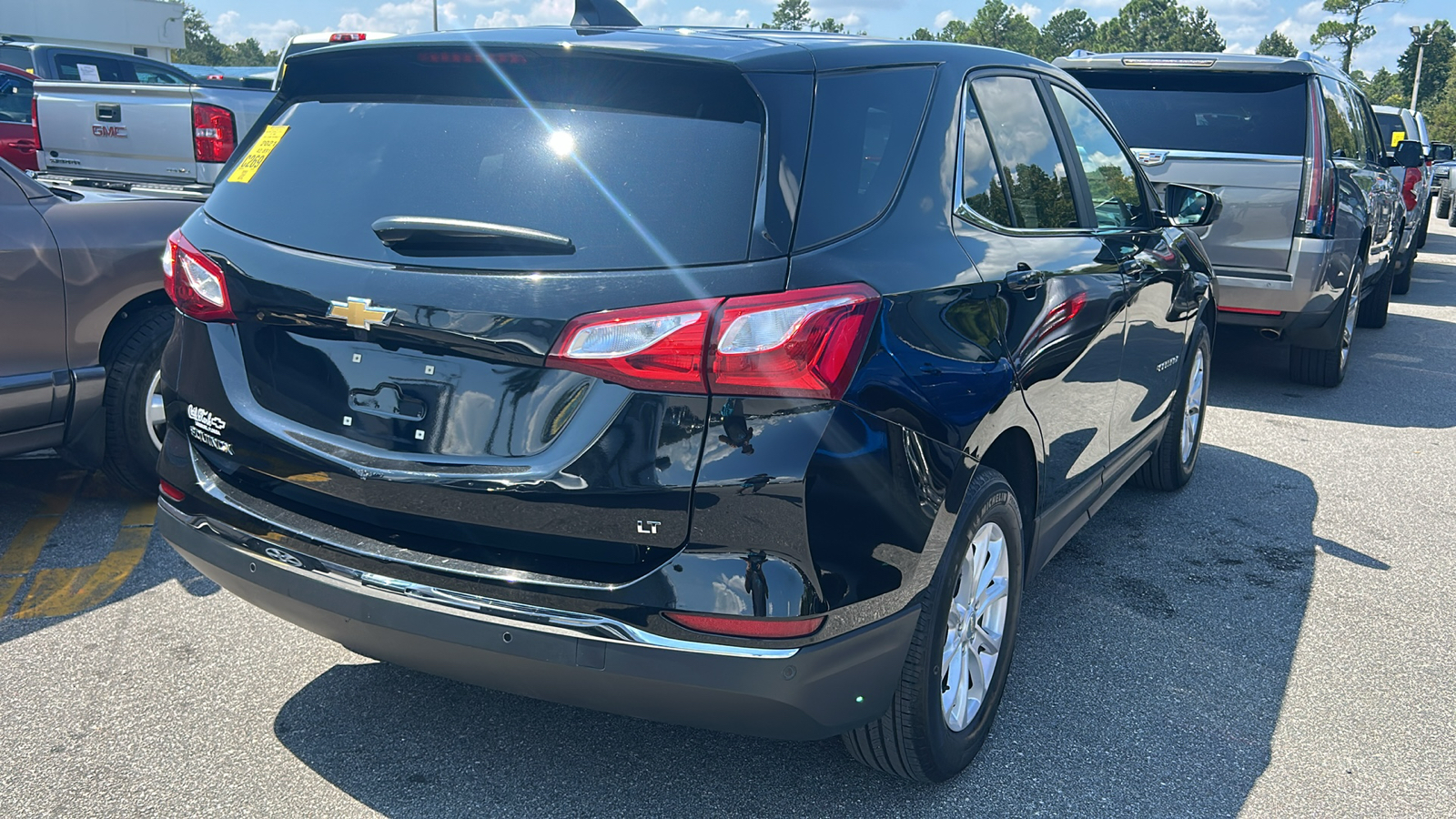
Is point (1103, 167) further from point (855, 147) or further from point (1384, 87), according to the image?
point (1384, 87)

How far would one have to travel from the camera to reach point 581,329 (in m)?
2.21

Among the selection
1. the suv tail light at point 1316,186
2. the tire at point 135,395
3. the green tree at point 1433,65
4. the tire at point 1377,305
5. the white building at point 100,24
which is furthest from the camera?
the green tree at point 1433,65

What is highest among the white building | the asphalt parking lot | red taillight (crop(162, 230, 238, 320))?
the white building

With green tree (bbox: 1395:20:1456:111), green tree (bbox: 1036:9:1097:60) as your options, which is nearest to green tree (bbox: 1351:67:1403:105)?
green tree (bbox: 1395:20:1456:111)

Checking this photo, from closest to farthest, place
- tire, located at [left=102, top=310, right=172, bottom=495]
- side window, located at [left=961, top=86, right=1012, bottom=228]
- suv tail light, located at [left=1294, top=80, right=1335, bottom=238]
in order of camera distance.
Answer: side window, located at [left=961, top=86, right=1012, bottom=228] < tire, located at [left=102, top=310, right=172, bottom=495] < suv tail light, located at [left=1294, top=80, right=1335, bottom=238]

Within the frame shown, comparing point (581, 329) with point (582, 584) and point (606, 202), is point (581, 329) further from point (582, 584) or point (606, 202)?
point (582, 584)

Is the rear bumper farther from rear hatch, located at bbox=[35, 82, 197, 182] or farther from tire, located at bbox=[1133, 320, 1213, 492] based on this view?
rear hatch, located at bbox=[35, 82, 197, 182]

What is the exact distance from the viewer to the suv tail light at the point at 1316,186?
6.63 metres

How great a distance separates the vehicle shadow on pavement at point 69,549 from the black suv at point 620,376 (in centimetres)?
125

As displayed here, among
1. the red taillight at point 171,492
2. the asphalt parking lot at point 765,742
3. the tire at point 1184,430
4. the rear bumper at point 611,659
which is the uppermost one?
the red taillight at point 171,492

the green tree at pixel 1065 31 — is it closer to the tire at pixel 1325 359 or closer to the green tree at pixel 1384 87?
the green tree at pixel 1384 87

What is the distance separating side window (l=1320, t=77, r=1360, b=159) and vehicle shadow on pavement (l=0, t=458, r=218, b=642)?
21.0 ft

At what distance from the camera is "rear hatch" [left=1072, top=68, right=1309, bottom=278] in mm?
6727

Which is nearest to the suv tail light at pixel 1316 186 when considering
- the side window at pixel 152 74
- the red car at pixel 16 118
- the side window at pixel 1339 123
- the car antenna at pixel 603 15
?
the side window at pixel 1339 123
